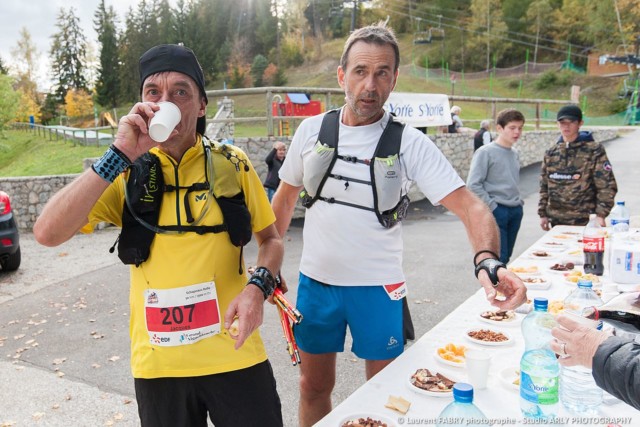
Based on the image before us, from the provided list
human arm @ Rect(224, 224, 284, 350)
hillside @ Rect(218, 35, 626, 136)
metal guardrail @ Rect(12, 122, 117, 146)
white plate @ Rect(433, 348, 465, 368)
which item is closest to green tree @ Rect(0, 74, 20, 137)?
metal guardrail @ Rect(12, 122, 117, 146)

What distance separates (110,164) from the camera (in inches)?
66.2

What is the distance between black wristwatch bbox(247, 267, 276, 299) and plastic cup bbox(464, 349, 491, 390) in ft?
2.92

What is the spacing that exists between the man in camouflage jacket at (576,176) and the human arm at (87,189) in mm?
4915

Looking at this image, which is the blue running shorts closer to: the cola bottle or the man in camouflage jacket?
the cola bottle

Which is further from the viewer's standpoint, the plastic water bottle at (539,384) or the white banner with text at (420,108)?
the white banner with text at (420,108)

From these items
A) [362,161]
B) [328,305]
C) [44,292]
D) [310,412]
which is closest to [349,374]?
[310,412]

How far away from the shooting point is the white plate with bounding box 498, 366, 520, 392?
213 centimetres

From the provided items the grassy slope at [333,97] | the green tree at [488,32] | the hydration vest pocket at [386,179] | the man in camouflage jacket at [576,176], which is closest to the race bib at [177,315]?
the hydration vest pocket at [386,179]

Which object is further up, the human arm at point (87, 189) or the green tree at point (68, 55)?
the green tree at point (68, 55)

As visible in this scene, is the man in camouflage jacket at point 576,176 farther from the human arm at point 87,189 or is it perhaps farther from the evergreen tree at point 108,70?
the evergreen tree at point 108,70

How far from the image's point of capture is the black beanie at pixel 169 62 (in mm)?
1900

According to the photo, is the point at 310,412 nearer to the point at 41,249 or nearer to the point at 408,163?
the point at 408,163

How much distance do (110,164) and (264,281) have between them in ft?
2.41

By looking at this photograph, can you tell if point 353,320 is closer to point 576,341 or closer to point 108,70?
point 576,341
